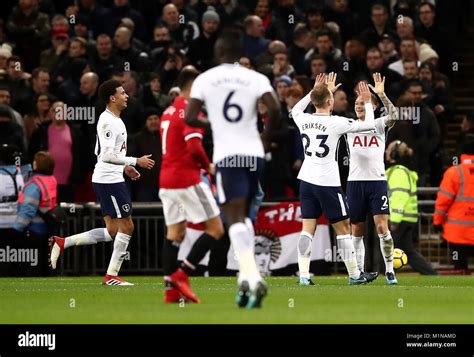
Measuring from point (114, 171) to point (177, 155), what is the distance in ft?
11.9

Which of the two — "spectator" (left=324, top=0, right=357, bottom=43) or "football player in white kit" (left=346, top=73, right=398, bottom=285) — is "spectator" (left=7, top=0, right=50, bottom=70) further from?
"football player in white kit" (left=346, top=73, right=398, bottom=285)

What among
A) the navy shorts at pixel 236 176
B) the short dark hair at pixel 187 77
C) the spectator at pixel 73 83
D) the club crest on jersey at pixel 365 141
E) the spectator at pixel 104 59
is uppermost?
the spectator at pixel 104 59

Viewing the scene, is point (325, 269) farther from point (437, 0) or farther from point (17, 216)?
point (437, 0)

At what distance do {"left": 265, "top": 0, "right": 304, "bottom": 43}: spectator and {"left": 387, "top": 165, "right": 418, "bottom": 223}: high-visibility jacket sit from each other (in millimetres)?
5498

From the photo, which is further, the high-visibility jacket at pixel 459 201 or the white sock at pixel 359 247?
the high-visibility jacket at pixel 459 201

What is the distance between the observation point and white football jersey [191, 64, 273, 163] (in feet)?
47.1

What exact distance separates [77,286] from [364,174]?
4350 mm

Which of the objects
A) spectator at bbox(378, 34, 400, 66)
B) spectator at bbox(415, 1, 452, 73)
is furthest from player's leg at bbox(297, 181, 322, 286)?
spectator at bbox(415, 1, 452, 73)

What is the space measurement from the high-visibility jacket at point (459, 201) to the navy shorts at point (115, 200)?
238 inches

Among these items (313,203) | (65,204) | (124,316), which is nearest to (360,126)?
(313,203)

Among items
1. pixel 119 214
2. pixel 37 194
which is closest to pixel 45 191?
pixel 37 194

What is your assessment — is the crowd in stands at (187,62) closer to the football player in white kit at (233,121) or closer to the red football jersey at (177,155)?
the red football jersey at (177,155)

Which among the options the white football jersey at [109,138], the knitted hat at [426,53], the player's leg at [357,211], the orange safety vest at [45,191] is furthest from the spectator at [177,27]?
the white football jersey at [109,138]

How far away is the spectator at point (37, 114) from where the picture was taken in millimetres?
25688
